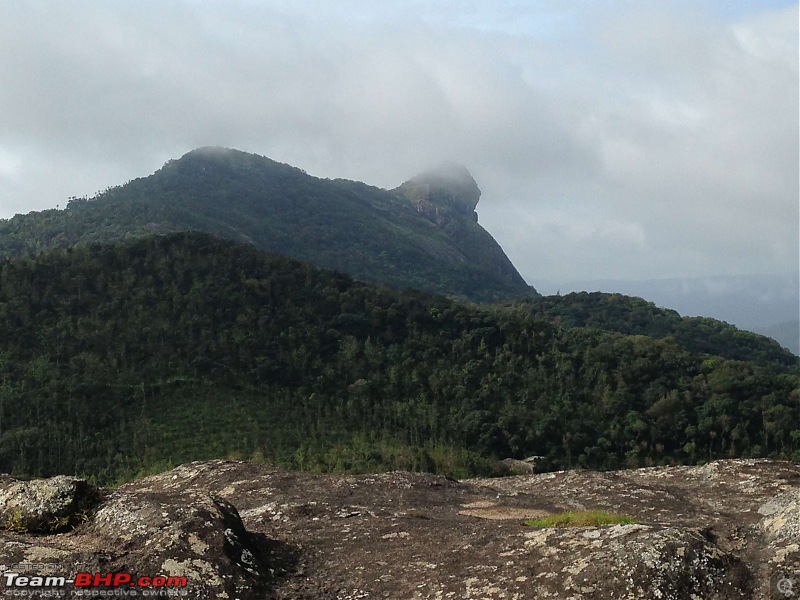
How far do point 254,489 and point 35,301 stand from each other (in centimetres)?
6514

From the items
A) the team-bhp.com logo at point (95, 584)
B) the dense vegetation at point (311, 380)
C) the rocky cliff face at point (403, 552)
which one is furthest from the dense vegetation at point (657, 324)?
the team-bhp.com logo at point (95, 584)

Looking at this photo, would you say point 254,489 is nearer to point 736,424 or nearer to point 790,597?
point 790,597

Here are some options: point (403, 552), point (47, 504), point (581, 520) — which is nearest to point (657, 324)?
point (581, 520)

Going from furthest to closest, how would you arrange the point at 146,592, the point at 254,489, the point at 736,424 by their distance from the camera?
1. the point at 736,424
2. the point at 254,489
3. the point at 146,592

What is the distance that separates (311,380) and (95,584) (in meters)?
60.7

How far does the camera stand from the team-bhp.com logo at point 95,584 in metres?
6.41

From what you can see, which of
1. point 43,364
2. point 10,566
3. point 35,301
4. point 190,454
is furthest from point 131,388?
point 10,566

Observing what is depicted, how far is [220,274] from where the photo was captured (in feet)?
252

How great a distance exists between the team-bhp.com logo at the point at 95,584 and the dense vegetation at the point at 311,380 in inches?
1547

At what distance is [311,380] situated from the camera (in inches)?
2625

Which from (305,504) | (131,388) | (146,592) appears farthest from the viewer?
(131,388)

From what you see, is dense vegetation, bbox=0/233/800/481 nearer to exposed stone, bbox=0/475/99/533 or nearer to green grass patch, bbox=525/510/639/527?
green grass patch, bbox=525/510/639/527

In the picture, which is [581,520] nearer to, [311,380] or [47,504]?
[47,504]

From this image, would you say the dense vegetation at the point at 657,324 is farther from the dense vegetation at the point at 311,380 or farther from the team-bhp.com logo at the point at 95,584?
the team-bhp.com logo at the point at 95,584
